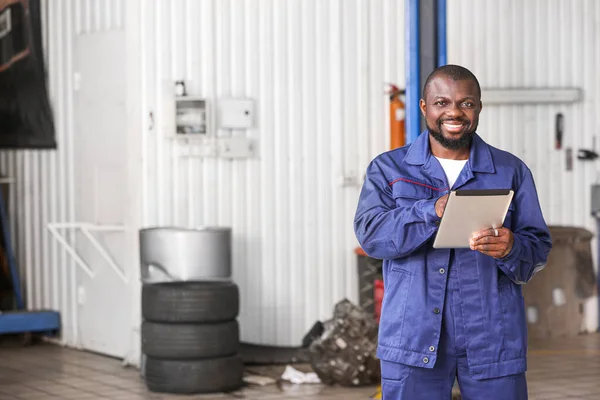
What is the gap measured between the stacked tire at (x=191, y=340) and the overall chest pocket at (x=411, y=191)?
384 cm

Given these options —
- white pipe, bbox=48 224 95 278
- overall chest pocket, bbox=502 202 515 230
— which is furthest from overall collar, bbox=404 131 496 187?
white pipe, bbox=48 224 95 278

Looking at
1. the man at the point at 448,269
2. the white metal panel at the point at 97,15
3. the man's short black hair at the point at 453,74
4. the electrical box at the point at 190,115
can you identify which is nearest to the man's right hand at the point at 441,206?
the man at the point at 448,269

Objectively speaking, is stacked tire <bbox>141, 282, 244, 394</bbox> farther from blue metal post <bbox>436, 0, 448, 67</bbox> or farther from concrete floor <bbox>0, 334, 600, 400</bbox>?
blue metal post <bbox>436, 0, 448, 67</bbox>

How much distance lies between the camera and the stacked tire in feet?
23.7

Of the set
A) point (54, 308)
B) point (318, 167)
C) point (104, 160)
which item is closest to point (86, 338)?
point (54, 308)

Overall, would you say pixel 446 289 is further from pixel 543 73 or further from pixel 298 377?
pixel 543 73

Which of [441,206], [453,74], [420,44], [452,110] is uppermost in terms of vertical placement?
[420,44]

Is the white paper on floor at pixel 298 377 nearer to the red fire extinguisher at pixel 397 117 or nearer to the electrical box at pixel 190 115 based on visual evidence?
the electrical box at pixel 190 115

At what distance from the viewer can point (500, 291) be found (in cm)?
358

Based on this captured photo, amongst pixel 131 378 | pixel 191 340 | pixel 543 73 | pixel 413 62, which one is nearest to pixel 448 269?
pixel 413 62

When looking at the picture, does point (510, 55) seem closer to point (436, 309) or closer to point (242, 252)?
point (242, 252)

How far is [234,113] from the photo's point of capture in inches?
331

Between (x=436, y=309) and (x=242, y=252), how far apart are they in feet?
16.6

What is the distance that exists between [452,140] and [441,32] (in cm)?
299
